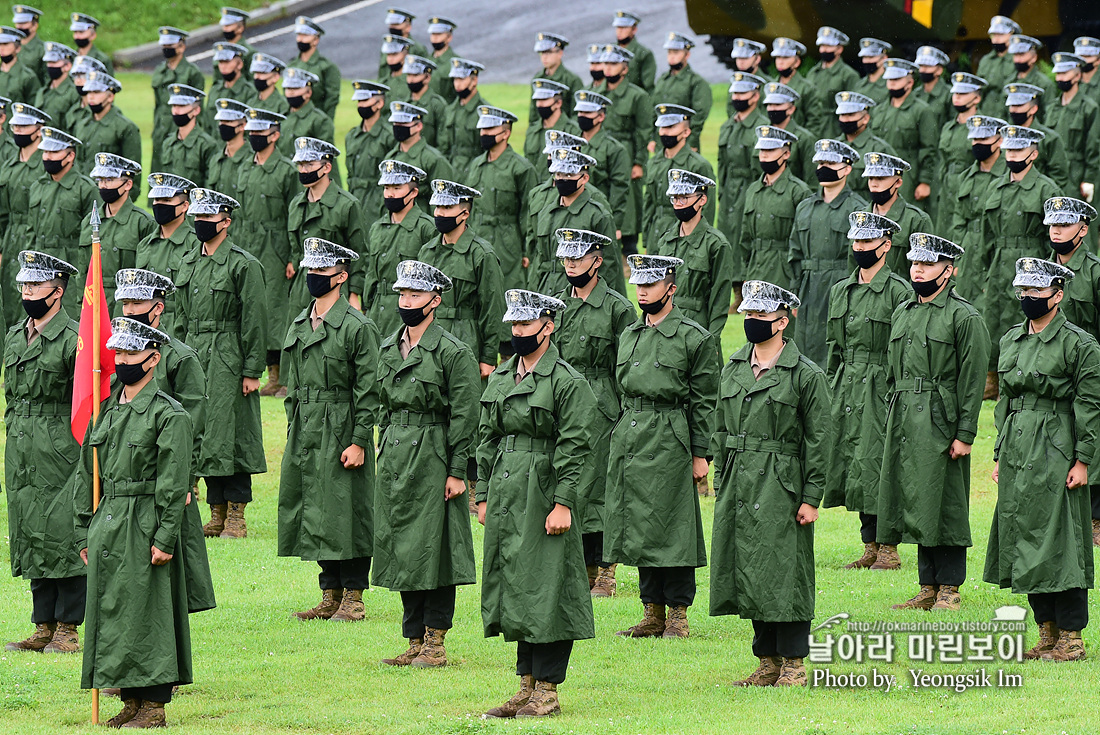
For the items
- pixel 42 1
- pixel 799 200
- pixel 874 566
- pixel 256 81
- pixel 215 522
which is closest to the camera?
pixel 874 566

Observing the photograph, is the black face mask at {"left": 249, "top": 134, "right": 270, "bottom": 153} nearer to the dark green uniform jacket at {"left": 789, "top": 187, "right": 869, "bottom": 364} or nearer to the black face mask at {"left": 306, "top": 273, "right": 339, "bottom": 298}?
the dark green uniform jacket at {"left": 789, "top": 187, "right": 869, "bottom": 364}

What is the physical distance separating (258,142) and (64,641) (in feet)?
23.3

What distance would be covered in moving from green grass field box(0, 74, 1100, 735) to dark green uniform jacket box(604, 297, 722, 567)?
685 millimetres

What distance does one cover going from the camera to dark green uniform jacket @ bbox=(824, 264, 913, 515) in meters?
13.5

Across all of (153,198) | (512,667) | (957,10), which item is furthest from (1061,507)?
(957,10)

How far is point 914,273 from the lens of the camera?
12.7m

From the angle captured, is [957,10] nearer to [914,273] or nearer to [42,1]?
[914,273]

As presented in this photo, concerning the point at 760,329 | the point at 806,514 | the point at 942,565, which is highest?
the point at 760,329

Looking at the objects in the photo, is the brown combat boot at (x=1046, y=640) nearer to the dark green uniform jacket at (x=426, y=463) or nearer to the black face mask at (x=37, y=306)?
the dark green uniform jacket at (x=426, y=463)

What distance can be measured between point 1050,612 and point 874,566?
2470 mm

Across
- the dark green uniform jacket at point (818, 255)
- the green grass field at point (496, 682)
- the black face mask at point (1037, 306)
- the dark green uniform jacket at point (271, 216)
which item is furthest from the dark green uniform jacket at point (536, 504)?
the dark green uniform jacket at point (271, 216)

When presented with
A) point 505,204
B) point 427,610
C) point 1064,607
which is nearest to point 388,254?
point 505,204

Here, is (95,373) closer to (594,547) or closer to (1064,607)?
(594,547)

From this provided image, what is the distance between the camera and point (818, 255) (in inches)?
625
